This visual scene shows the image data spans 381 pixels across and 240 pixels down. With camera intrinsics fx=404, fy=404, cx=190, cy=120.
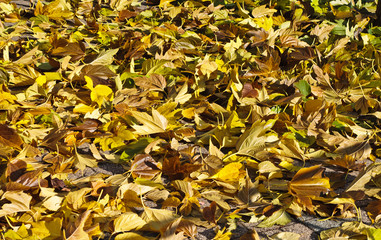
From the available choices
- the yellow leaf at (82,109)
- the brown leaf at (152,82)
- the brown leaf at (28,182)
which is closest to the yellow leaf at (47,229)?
the brown leaf at (28,182)

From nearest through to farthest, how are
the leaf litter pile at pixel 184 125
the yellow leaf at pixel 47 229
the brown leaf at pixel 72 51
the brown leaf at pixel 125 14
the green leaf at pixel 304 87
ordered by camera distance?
the yellow leaf at pixel 47 229, the leaf litter pile at pixel 184 125, the green leaf at pixel 304 87, the brown leaf at pixel 72 51, the brown leaf at pixel 125 14

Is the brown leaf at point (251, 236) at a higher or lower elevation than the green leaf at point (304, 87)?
lower

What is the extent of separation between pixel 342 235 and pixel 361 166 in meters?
0.38

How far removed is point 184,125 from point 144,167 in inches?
14.1

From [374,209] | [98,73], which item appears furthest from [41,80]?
[374,209]

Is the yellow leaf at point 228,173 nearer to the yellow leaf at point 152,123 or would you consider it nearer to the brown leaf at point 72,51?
the yellow leaf at point 152,123

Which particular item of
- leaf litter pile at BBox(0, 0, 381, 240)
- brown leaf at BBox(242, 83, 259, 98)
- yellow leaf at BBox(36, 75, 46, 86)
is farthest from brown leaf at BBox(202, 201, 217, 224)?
yellow leaf at BBox(36, 75, 46, 86)

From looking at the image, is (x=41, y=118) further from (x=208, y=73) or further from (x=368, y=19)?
(x=368, y=19)

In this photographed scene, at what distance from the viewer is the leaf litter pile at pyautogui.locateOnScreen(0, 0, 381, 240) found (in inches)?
50.4

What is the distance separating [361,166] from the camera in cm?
150

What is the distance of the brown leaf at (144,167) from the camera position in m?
1.43

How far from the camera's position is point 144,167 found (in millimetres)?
1453

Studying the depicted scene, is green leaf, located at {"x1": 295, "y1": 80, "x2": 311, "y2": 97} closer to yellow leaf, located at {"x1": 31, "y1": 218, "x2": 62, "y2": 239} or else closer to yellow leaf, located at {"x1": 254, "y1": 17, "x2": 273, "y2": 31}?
yellow leaf, located at {"x1": 254, "y1": 17, "x2": 273, "y2": 31}

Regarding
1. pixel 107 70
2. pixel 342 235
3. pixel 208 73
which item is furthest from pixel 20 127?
pixel 342 235
